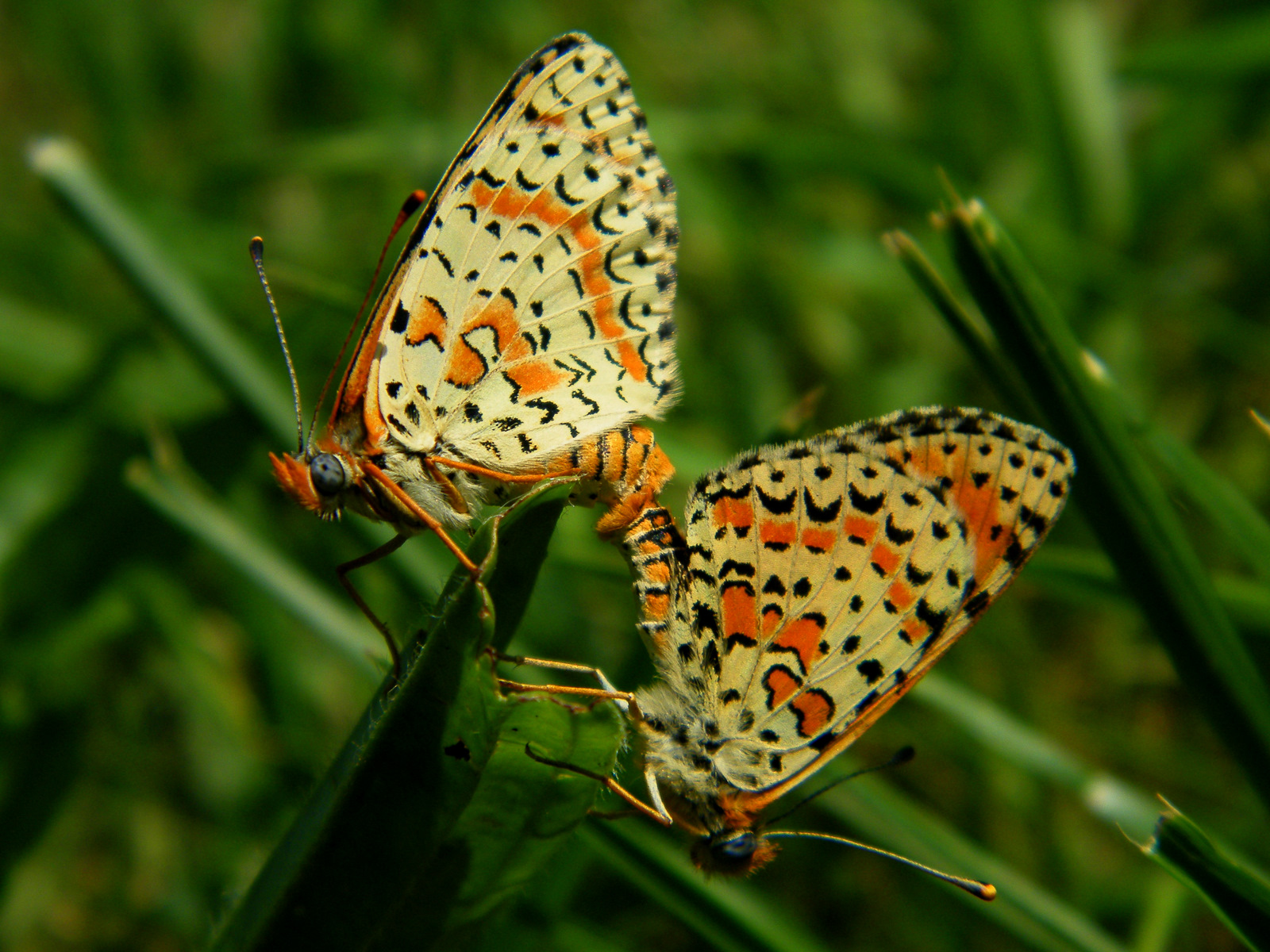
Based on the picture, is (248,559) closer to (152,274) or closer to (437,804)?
(152,274)

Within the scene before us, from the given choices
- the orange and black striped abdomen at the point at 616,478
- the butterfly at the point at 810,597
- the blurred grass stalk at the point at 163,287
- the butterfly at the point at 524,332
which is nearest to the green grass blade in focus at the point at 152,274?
the blurred grass stalk at the point at 163,287

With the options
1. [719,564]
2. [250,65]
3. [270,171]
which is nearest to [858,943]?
[719,564]

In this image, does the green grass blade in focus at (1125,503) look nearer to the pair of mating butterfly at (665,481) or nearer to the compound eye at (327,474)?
the pair of mating butterfly at (665,481)

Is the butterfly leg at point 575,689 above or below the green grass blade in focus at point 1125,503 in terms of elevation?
below

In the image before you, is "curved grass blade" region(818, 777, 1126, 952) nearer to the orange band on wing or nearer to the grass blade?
the grass blade

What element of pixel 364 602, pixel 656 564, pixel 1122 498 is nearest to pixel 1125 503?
pixel 1122 498

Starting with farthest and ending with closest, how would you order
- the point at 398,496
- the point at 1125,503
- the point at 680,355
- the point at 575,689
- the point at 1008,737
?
the point at 680,355
the point at 1008,737
the point at 398,496
the point at 575,689
the point at 1125,503

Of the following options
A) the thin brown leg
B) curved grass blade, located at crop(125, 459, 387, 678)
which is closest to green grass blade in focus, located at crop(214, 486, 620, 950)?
the thin brown leg
